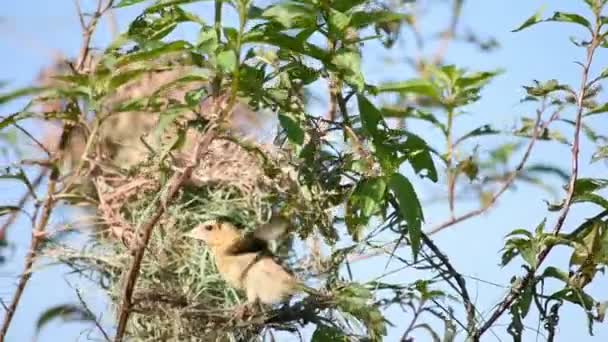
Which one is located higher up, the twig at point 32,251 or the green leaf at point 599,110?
the green leaf at point 599,110

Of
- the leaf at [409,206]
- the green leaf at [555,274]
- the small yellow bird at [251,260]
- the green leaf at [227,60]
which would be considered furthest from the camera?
the green leaf at [555,274]

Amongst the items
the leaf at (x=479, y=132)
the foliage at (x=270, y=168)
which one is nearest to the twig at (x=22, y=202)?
the foliage at (x=270, y=168)

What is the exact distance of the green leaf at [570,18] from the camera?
1.45 m

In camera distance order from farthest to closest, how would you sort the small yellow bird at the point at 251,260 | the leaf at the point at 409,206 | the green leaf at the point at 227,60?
the small yellow bird at the point at 251,260, the leaf at the point at 409,206, the green leaf at the point at 227,60

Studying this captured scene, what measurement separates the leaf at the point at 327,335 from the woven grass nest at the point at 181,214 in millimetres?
28

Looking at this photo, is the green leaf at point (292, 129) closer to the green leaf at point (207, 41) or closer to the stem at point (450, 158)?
the green leaf at point (207, 41)

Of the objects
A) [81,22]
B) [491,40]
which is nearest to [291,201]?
[81,22]

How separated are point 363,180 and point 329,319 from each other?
0.56 ft

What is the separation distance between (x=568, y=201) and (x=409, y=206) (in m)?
0.32

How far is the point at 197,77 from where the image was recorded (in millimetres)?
1190

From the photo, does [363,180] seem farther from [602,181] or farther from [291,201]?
[602,181]

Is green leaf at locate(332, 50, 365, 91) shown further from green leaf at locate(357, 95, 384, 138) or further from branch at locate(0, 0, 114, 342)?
branch at locate(0, 0, 114, 342)

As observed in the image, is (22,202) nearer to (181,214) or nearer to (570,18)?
(181,214)

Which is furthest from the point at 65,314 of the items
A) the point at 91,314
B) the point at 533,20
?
the point at 533,20
